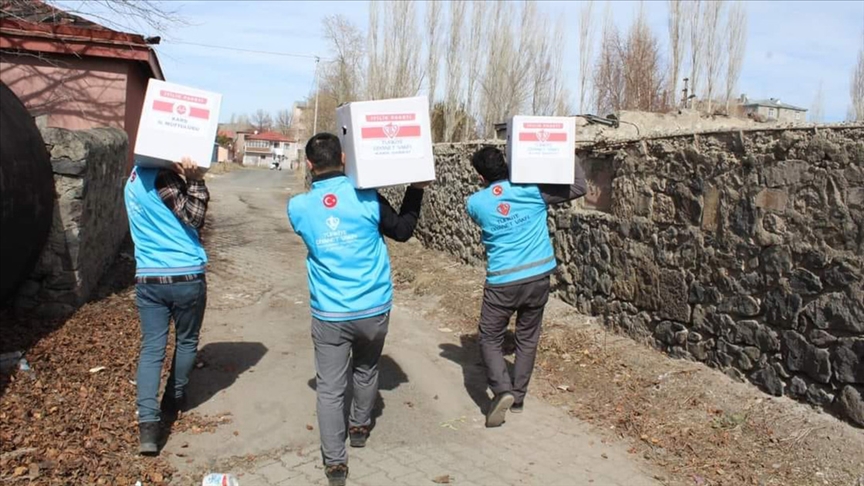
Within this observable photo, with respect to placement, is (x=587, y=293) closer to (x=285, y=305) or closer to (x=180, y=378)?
(x=285, y=305)

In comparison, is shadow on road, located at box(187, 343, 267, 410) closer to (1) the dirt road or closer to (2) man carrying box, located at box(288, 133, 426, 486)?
(1) the dirt road

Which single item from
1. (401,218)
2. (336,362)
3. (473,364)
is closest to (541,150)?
(401,218)

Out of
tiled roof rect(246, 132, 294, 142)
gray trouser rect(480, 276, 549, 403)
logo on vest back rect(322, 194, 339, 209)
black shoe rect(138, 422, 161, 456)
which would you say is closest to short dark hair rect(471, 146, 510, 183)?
gray trouser rect(480, 276, 549, 403)

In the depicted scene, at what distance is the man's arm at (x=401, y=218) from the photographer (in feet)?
13.4

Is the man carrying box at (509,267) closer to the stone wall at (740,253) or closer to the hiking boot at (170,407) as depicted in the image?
the stone wall at (740,253)

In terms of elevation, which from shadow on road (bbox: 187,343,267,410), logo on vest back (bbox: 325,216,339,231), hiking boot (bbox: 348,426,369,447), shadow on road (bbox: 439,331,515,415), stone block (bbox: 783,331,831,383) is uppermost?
logo on vest back (bbox: 325,216,339,231)

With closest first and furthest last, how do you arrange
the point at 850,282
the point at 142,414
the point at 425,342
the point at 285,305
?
the point at 142,414, the point at 850,282, the point at 425,342, the point at 285,305

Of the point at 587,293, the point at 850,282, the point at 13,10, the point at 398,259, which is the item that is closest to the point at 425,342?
the point at 587,293

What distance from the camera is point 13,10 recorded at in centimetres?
1060

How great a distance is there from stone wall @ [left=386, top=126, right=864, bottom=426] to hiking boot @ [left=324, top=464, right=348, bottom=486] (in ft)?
10.3

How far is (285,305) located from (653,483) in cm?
527

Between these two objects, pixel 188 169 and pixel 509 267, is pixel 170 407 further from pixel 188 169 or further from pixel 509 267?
pixel 509 267

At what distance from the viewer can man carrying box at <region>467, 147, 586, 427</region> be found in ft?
16.2

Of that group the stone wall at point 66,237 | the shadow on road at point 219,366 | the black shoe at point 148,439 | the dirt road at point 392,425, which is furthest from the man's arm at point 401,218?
the stone wall at point 66,237
